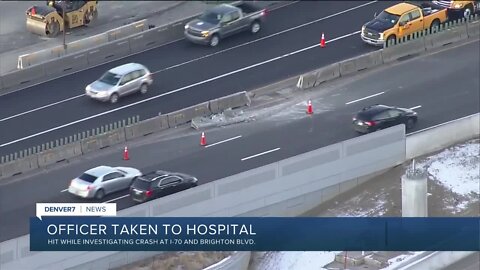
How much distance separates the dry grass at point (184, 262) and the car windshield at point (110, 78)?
1201cm

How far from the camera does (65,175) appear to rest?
237ft

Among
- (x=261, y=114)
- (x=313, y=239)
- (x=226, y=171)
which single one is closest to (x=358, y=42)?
(x=261, y=114)

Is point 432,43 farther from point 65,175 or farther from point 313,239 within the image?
point 313,239

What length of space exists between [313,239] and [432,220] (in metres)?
3.50

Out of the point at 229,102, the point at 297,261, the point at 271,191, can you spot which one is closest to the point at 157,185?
the point at 271,191

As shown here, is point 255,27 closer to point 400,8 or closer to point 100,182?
point 400,8

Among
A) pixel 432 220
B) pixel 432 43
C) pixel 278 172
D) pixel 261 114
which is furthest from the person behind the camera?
pixel 432 43

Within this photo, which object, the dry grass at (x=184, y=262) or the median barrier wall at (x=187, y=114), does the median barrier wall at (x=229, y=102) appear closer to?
the median barrier wall at (x=187, y=114)

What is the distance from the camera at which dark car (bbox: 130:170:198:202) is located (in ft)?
228

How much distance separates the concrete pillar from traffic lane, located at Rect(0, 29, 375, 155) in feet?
39.1

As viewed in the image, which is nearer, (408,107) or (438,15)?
(408,107)

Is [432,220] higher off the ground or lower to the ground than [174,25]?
higher

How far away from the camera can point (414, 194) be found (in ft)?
229

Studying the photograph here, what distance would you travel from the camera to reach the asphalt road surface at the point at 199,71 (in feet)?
251
